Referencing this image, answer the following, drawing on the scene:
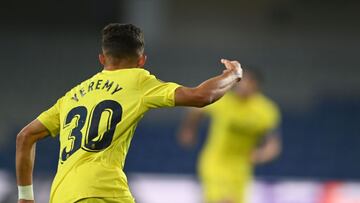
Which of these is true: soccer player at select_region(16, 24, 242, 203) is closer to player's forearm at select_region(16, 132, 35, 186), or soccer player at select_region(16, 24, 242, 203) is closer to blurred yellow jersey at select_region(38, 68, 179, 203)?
blurred yellow jersey at select_region(38, 68, 179, 203)

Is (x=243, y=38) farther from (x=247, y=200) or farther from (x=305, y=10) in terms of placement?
(x=247, y=200)

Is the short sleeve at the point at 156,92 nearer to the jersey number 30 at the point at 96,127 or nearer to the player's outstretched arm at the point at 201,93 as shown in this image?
the player's outstretched arm at the point at 201,93

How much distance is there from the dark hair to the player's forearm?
0.67 metres

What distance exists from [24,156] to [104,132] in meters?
0.57

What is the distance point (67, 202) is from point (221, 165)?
616 centimetres

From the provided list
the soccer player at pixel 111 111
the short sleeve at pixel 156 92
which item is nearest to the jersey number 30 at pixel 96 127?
the soccer player at pixel 111 111

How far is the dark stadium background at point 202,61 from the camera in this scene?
48.4 feet

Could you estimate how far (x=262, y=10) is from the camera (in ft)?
61.7

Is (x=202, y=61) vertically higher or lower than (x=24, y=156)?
higher

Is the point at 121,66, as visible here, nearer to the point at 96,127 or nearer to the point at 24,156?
the point at 96,127

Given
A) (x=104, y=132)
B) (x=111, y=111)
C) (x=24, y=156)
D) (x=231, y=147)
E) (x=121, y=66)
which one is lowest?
(x=231, y=147)

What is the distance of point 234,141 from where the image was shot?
37.5 feet

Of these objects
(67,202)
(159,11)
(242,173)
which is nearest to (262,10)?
(159,11)

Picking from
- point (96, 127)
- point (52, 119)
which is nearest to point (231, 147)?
point (52, 119)
